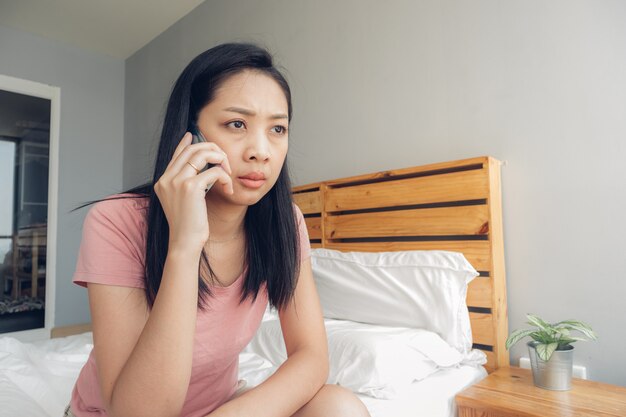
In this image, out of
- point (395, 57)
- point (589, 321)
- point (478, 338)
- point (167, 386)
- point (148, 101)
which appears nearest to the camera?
point (167, 386)

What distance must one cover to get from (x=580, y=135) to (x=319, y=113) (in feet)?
4.34

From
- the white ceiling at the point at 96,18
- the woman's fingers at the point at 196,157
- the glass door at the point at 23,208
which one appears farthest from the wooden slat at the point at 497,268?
the glass door at the point at 23,208

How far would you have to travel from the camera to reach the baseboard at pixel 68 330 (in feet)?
12.4

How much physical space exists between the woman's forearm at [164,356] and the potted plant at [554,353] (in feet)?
3.53

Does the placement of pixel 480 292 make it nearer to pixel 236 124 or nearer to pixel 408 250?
pixel 408 250

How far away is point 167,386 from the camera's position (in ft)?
2.13

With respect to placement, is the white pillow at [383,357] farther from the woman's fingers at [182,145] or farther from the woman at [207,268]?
the woman's fingers at [182,145]

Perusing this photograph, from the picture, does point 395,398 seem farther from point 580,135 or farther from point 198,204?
point 580,135

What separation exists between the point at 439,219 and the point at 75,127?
357cm

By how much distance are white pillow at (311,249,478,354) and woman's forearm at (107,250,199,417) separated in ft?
3.62


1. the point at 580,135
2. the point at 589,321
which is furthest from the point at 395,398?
the point at 580,135

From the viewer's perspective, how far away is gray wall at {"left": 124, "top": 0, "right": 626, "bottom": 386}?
1.47 metres

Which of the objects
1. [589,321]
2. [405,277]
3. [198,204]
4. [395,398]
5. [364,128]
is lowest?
[395,398]

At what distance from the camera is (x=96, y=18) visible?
3609mm
